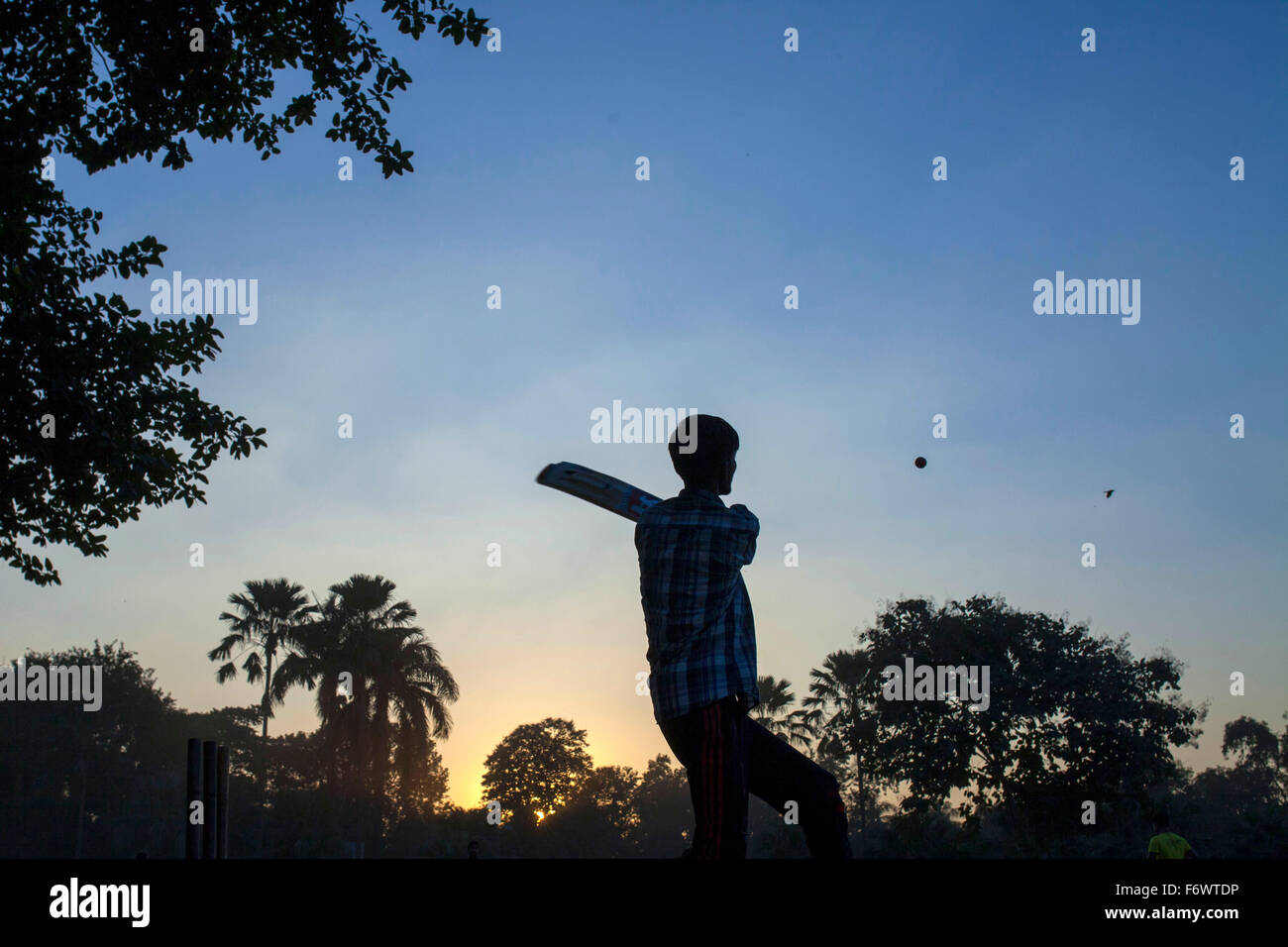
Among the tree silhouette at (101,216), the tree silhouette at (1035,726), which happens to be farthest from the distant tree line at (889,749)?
the tree silhouette at (101,216)

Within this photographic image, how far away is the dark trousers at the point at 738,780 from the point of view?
2.90 meters

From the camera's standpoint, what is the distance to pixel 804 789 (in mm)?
3145

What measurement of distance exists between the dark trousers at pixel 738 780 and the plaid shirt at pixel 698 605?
0.07 meters

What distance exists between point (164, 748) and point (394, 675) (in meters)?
29.6

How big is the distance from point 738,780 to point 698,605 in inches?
22.8

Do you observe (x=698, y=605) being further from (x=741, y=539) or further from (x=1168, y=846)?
(x=1168, y=846)

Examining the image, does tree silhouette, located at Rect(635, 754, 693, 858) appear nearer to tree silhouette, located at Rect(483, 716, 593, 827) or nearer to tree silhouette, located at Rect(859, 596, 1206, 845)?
tree silhouette, located at Rect(483, 716, 593, 827)

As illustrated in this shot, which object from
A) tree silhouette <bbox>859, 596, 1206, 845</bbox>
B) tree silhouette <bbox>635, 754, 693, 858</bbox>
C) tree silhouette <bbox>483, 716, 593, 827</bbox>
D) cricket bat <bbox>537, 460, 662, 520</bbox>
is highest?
cricket bat <bbox>537, 460, 662, 520</bbox>

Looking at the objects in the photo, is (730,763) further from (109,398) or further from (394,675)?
(394,675)

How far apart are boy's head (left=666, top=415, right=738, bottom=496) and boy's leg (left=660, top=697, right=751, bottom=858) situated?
84cm

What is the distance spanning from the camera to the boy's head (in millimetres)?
3496

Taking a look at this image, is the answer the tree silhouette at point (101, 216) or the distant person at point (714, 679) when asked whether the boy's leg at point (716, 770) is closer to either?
the distant person at point (714, 679)

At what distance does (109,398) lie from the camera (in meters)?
10.2

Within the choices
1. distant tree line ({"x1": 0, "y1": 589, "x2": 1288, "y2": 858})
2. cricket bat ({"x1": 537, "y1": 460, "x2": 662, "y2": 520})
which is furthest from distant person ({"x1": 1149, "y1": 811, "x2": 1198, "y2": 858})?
distant tree line ({"x1": 0, "y1": 589, "x2": 1288, "y2": 858})
